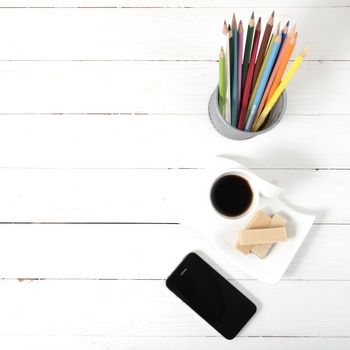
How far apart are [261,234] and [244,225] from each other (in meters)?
0.03

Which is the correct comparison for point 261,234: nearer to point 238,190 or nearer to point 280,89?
point 238,190

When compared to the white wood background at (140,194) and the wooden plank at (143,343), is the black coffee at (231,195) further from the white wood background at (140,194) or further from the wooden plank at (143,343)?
the wooden plank at (143,343)

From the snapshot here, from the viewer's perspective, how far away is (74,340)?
0.67 meters

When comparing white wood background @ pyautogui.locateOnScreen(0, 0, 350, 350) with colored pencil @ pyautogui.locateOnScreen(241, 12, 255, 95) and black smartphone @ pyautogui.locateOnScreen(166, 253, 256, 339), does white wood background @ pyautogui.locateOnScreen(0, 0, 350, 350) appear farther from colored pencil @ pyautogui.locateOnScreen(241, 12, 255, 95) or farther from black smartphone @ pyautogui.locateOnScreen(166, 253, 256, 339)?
colored pencil @ pyautogui.locateOnScreen(241, 12, 255, 95)

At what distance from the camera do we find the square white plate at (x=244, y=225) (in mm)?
626

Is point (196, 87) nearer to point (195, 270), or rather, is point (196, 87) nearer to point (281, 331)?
point (195, 270)

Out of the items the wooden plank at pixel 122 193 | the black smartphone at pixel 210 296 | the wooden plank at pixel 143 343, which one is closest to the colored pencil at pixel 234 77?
the wooden plank at pixel 122 193

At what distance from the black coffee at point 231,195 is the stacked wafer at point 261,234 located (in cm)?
3

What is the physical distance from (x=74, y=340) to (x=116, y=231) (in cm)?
19

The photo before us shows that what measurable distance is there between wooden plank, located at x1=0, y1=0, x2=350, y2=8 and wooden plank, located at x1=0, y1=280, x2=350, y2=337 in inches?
17.5

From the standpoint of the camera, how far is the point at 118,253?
67 centimetres

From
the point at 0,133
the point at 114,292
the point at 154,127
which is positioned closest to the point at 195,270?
the point at 114,292

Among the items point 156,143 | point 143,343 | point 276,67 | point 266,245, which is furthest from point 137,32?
point 143,343

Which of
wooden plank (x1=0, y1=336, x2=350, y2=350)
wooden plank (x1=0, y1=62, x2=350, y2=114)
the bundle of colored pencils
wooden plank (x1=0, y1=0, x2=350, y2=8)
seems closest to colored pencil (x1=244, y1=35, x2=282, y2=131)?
the bundle of colored pencils
